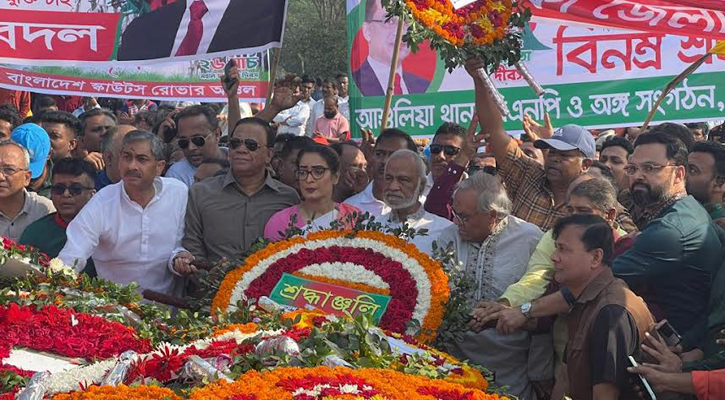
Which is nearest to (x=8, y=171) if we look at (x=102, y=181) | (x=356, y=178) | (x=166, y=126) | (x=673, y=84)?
(x=102, y=181)

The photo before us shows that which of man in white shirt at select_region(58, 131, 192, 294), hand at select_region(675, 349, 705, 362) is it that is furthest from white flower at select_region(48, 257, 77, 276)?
hand at select_region(675, 349, 705, 362)

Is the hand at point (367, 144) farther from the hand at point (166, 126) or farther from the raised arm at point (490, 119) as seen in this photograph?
the hand at point (166, 126)

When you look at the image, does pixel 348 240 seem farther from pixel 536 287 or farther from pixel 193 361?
pixel 193 361

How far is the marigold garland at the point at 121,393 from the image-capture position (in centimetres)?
447

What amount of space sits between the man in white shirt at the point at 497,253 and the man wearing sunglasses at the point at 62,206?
2633 millimetres

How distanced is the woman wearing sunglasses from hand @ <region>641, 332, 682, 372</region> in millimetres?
2147

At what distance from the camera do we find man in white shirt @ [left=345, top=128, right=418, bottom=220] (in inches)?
302

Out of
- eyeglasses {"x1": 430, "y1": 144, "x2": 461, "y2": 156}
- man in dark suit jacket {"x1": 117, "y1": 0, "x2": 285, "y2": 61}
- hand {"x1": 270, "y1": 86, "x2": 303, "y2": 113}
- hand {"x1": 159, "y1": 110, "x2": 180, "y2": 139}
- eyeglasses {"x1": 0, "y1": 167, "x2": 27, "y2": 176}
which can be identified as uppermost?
man in dark suit jacket {"x1": 117, "y1": 0, "x2": 285, "y2": 61}

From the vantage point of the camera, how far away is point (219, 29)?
29.1ft

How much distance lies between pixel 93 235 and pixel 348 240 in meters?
1.68

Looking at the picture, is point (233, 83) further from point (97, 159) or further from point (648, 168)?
point (648, 168)

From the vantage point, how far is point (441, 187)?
7.47m

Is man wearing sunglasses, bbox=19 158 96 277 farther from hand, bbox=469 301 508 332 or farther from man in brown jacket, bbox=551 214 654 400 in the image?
man in brown jacket, bbox=551 214 654 400

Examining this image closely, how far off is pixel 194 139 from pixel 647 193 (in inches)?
150
